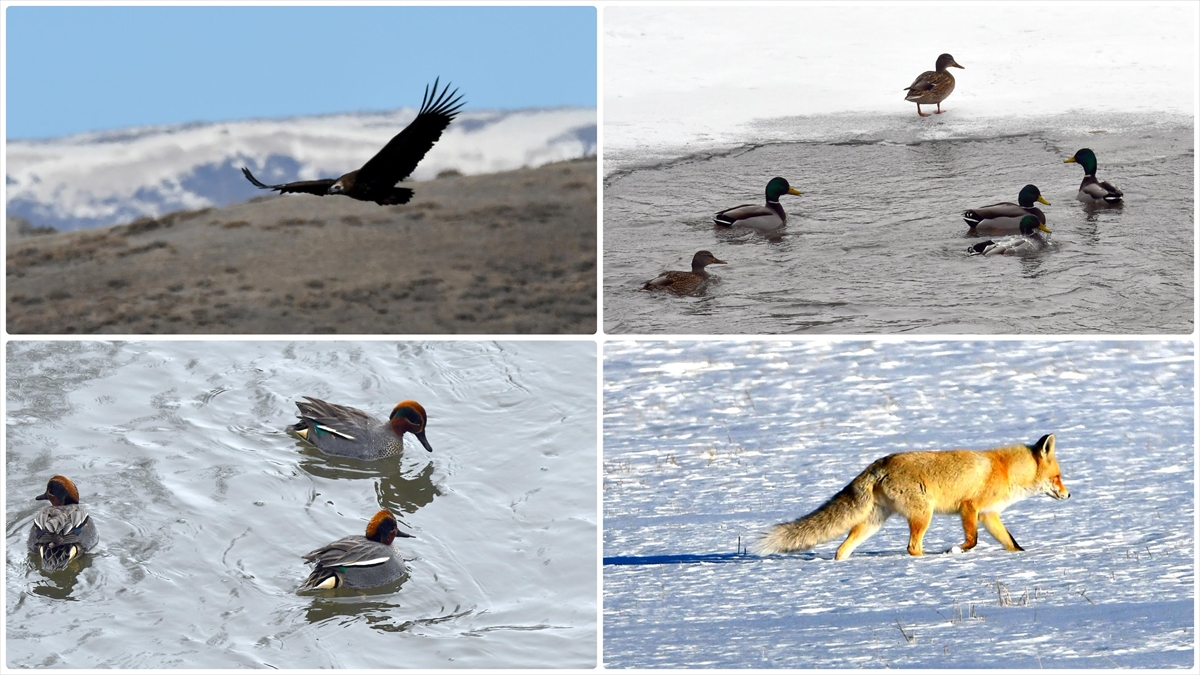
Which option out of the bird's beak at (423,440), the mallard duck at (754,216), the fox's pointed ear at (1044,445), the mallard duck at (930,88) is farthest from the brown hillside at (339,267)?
the fox's pointed ear at (1044,445)

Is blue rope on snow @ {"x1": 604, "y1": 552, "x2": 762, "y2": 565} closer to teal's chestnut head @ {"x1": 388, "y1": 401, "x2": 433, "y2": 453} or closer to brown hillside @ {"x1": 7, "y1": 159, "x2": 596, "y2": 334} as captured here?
teal's chestnut head @ {"x1": 388, "y1": 401, "x2": 433, "y2": 453}

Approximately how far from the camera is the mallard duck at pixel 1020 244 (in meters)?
9.95

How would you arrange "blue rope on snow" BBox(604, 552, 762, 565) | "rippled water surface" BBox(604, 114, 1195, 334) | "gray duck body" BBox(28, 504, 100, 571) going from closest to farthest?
"blue rope on snow" BBox(604, 552, 762, 565), "gray duck body" BBox(28, 504, 100, 571), "rippled water surface" BBox(604, 114, 1195, 334)

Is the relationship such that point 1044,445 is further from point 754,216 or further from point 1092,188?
point 1092,188

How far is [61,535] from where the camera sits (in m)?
7.58

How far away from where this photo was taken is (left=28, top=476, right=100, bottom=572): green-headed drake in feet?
24.9

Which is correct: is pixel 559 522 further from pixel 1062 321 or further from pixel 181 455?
pixel 1062 321

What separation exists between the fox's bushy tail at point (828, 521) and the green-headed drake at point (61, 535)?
3.81m

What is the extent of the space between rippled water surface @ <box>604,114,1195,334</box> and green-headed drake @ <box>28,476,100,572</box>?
3.54m

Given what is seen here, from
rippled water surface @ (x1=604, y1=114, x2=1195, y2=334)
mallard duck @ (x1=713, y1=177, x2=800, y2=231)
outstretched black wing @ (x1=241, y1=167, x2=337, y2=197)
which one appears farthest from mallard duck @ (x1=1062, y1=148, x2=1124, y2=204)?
outstretched black wing @ (x1=241, y1=167, x2=337, y2=197)

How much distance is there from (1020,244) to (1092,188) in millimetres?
1240

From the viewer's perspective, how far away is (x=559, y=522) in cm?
807

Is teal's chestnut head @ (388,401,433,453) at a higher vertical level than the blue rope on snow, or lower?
higher

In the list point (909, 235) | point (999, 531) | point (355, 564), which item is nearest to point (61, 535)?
point (355, 564)
